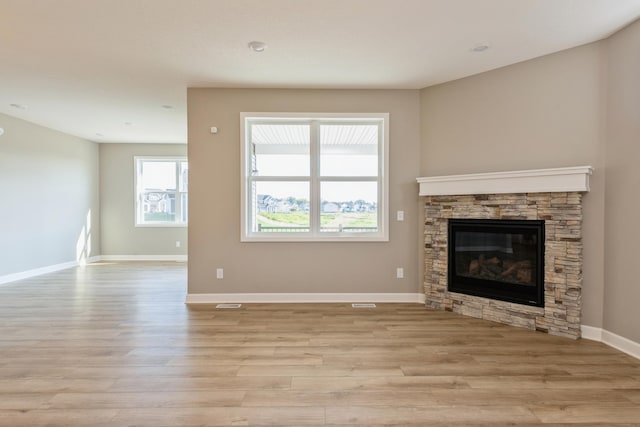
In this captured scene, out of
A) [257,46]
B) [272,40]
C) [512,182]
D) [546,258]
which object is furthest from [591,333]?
[257,46]

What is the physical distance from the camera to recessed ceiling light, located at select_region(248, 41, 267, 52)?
302 centimetres

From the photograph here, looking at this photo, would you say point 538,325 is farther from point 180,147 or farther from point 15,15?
point 180,147

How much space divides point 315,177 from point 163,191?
5003 millimetres

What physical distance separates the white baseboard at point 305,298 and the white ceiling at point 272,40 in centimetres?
260

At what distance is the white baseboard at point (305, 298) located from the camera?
13.6ft

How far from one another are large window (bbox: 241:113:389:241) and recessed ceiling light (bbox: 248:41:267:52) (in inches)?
47.7

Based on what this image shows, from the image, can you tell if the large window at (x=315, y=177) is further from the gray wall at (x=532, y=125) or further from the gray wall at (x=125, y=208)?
the gray wall at (x=125, y=208)

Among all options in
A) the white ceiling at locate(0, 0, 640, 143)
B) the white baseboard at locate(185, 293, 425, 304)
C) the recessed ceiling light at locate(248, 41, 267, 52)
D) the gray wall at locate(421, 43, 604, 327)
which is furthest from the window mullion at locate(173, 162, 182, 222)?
the gray wall at locate(421, 43, 604, 327)

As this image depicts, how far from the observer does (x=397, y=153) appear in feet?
13.8

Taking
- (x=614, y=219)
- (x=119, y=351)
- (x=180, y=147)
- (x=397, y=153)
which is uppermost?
(x=180, y=147)

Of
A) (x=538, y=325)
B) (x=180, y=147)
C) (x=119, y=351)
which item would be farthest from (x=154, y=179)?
(x=538, y=325)

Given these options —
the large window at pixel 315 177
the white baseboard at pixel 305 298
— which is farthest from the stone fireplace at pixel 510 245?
the large window at pixel 315 177

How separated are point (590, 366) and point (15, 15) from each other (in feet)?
16.9

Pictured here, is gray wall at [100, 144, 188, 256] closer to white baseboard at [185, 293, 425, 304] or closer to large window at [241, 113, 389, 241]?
white baseboard at [185, 293, 425, 304]
